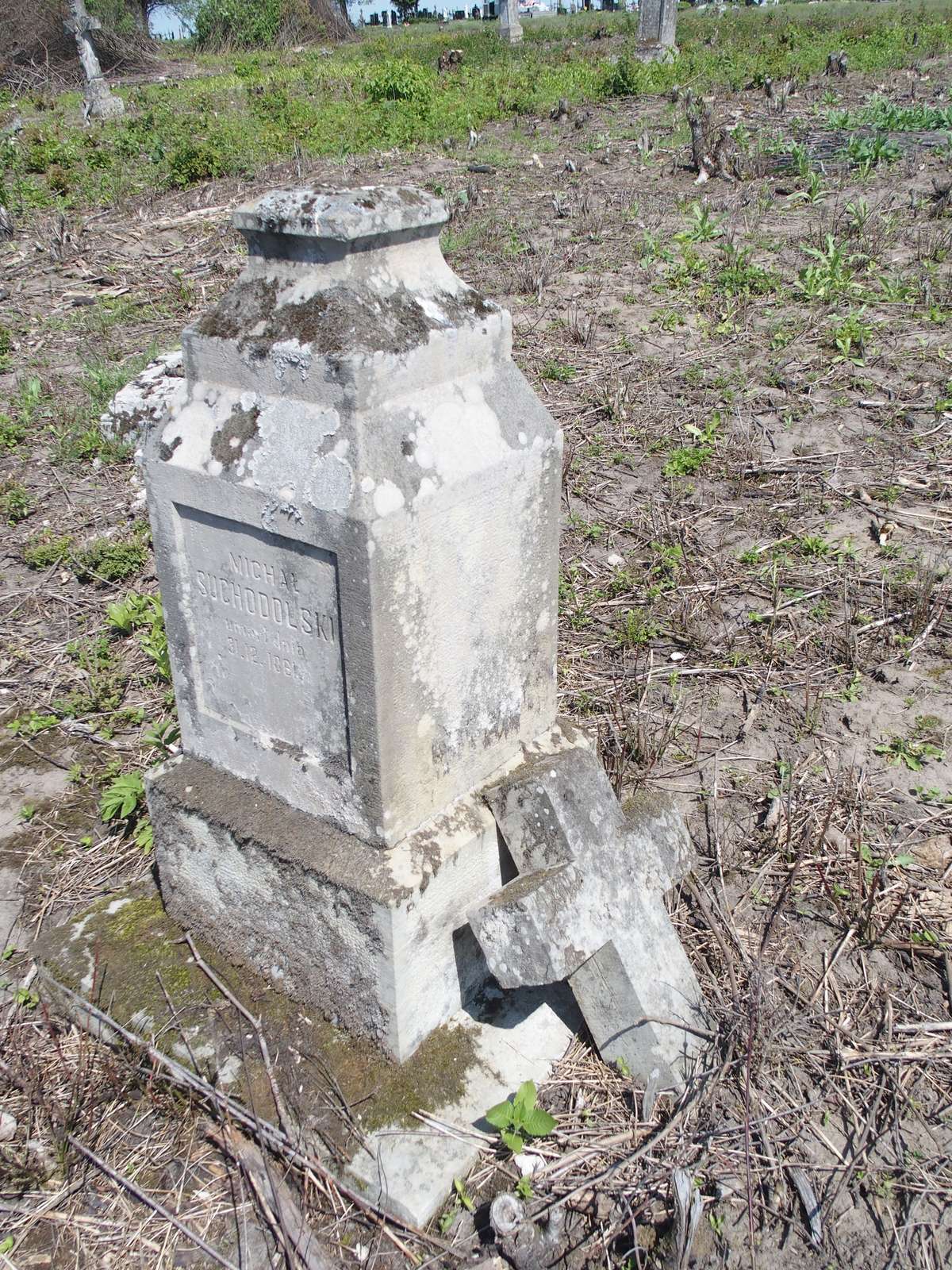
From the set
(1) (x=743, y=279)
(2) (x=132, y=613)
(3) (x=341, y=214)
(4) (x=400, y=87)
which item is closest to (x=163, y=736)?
(2) (x=132, y=613)

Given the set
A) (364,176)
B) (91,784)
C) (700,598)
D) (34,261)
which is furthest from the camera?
(364,176)

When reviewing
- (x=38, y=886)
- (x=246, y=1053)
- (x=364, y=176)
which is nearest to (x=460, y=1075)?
(x=246, y=1053)

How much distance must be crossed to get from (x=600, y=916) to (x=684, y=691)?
1.67m

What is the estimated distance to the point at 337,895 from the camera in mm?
2215

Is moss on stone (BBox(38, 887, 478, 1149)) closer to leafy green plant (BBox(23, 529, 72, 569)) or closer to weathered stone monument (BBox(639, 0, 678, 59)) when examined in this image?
leafy green plant (BBox(23, 529, 72, 569))

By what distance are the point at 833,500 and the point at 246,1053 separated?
379 centimetres

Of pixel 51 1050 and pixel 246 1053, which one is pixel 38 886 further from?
pixel 246 1053

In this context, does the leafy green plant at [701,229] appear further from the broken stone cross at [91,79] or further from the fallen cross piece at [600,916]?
the broken stone cross at [91,79]

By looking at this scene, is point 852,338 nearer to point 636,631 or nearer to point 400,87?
point 636,631

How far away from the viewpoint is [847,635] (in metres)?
3.88

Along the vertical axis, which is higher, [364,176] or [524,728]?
[364,176]

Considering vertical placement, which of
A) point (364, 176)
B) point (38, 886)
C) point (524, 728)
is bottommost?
point (38, 886)

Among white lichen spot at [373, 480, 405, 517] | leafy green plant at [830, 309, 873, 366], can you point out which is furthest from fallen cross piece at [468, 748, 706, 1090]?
leafy green plant at [830, 309, 873, 366]

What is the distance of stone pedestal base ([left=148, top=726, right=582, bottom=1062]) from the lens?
7.22 feet
